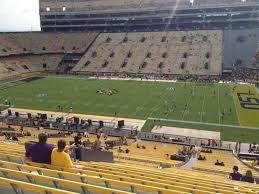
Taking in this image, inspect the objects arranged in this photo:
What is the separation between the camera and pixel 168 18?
247 feet

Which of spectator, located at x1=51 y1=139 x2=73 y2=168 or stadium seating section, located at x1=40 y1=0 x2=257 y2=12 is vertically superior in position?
stadium seating section, located at x1=40 y1=0 x2=257 y2=12

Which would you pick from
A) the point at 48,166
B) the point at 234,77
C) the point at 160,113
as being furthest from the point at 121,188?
the point at 234,77

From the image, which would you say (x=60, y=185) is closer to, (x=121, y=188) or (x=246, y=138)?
(x=121, y=188)

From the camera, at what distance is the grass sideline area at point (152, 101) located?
3159 cm

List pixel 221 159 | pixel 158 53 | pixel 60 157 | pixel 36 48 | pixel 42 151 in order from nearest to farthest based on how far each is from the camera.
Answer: pixel 60 157, pixel 42 151, pixel 221 159, pixel 158 53, pixel 36 48

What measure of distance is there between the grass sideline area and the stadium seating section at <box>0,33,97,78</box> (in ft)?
42.1

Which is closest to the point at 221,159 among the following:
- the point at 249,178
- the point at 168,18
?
the point at 249,178

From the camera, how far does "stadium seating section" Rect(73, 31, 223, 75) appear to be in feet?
196

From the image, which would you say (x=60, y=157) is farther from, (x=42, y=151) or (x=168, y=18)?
(x=168, y=18)

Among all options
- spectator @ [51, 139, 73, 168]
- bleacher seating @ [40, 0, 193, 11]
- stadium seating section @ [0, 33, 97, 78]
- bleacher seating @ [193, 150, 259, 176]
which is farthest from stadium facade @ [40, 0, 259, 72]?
spectator @ [51, 139, 73, 168]

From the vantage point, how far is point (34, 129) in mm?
28172

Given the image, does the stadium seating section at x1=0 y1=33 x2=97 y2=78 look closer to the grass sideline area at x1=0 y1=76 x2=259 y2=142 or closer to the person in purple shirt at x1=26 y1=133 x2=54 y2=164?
the grass sideline area at x1=0 y1=76 x2=259 y2=142

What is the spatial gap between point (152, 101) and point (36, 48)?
142 ft

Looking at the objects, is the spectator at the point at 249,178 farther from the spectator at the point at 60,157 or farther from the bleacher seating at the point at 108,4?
the bleacher seating at the point at 108,4
